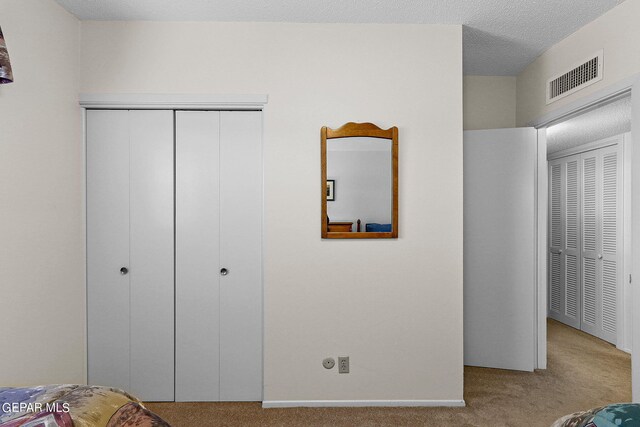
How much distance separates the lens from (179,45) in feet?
8.66

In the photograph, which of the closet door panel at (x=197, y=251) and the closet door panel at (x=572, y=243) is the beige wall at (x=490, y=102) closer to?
the closet door panel at (x=572, y=243)

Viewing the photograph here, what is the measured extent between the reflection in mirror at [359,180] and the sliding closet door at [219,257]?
1.73ft

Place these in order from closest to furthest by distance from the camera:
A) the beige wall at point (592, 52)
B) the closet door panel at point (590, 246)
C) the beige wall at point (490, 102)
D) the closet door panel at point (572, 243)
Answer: the beige wall at point (592, 52), the beige wall at point (490, 102), the closet door panel at point (590, 246), the closet door panel at point (572, 243)

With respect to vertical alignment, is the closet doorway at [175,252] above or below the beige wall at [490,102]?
below

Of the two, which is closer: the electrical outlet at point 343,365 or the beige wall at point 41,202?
the beige wall at point 41,202

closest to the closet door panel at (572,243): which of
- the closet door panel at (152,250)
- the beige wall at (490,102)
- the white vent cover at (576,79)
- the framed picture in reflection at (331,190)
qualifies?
the beige wall at (490,102)

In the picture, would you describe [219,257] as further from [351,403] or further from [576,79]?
[576,79]

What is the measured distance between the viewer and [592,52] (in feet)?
8.66

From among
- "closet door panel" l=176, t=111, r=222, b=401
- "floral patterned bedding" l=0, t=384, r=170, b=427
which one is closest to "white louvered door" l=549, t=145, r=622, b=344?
"closet door panel" l=176, t=111, r=222, b=401

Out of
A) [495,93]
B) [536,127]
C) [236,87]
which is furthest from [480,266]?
[236,87]

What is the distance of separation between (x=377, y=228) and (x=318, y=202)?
441mm

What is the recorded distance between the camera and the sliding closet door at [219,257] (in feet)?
8.90

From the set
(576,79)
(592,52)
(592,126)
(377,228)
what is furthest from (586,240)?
(377,228)

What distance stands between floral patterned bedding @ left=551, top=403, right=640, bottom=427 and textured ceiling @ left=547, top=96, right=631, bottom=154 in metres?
2.74
